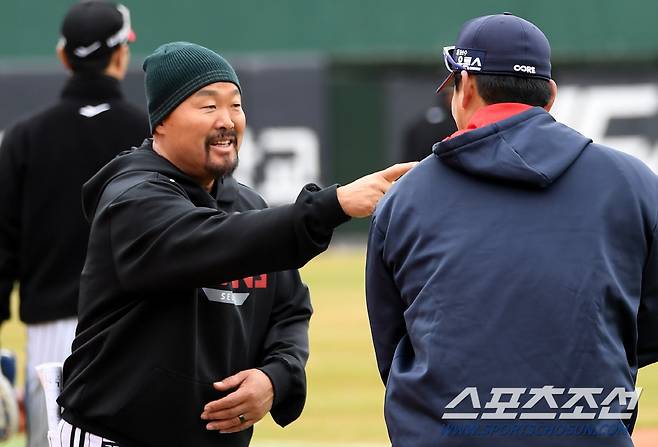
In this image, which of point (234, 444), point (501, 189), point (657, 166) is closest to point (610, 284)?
point (501, 189)

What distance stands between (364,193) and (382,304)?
302mm

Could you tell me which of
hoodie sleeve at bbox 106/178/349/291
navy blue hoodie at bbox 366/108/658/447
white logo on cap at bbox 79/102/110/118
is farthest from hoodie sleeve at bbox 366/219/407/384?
white logo on cap at bbox 79/102/110/118

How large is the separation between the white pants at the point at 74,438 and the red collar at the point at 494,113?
4.47ft

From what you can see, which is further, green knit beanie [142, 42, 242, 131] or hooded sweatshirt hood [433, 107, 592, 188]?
green knit beanie [142, 42, 242, 131]

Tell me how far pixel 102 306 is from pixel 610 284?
1457 mm

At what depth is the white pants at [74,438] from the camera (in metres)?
3.79

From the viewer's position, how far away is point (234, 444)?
3.95m

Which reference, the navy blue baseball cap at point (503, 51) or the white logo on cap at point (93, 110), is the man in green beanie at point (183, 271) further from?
the white logo on cap at point (93, 110)

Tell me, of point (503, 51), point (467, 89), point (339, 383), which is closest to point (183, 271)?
point (467, 89)

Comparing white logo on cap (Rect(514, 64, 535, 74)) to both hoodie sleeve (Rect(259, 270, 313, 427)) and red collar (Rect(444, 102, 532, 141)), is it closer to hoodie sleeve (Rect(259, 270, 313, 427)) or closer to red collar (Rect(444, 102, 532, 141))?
red collar (Rect(444, 102, 532, 141))

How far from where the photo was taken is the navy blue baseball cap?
329 cm

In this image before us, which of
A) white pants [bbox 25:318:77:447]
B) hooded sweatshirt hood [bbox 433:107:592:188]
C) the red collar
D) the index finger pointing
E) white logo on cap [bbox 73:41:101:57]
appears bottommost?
white pants [bbox 25:318:77:447]

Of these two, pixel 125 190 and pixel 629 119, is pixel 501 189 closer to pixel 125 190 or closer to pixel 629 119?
pixel 125 190

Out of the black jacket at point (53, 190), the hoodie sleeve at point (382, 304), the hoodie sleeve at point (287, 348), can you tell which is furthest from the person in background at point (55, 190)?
the hoodie sleeve at point (382, 304)
